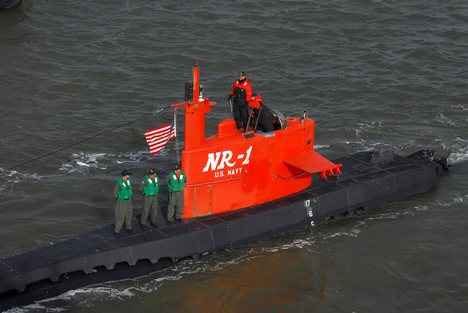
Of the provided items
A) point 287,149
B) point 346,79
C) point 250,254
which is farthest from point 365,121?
point 250,254

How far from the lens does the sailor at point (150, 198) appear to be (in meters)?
23.0

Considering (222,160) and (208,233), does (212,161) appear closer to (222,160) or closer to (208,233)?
(222,160)

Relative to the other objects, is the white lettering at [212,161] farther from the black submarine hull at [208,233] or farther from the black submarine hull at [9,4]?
the black submarine hull at [9,4]

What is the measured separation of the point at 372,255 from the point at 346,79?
46.9 feet

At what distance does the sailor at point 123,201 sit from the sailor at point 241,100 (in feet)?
13.0

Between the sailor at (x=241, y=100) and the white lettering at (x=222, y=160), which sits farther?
the sailor at (x=241, y=100)

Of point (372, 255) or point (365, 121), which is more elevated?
point (365, 121)

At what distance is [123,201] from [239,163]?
3825 millimetres

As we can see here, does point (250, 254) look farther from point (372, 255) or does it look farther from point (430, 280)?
point (430, 280)

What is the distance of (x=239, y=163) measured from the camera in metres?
24.4

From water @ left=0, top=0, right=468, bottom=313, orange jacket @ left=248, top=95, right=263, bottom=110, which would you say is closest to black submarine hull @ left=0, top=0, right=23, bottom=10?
water @ left=0, top=0, right=468, bottom=313

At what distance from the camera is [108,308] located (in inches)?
858

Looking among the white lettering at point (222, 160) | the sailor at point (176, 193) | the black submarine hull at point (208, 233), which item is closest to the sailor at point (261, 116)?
the white lettering at point (222, 160)

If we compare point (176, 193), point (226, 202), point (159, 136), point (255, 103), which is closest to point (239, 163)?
point (226, 202)
